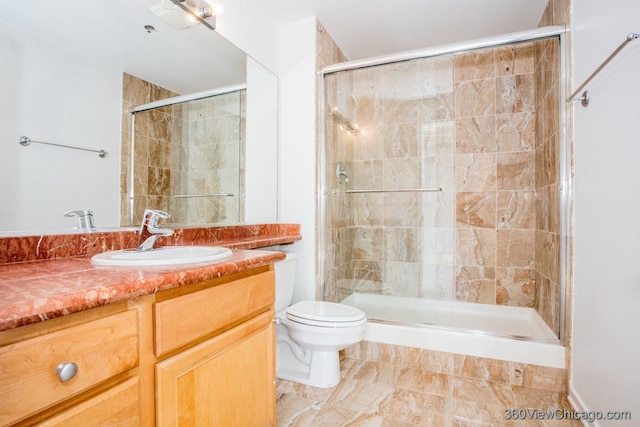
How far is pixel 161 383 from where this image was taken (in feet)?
2.50

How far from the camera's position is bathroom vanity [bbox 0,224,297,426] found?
1.77ft

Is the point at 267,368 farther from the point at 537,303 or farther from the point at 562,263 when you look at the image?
the point at 537,303

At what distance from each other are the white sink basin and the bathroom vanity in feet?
0.15

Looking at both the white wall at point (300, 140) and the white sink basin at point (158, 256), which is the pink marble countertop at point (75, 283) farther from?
the white wall at point (300, 140)

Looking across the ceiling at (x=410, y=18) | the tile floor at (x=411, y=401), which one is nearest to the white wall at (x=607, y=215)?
the tile floor at (x=411, y=401)

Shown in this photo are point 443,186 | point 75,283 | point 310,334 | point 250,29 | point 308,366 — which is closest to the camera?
point 75,283

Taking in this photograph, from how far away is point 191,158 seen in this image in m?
1.74

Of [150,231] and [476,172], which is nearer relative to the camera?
[150,231]

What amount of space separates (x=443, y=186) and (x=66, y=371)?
2.45m

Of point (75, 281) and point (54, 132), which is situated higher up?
point (54, 132)

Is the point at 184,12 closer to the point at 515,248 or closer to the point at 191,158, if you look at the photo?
the point at 191,158

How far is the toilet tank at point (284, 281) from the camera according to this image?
1825 mm

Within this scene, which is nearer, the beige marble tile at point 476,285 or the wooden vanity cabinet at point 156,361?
the wooden vanity cabinet at point 156,361

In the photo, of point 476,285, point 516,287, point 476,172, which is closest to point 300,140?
point 476,172
